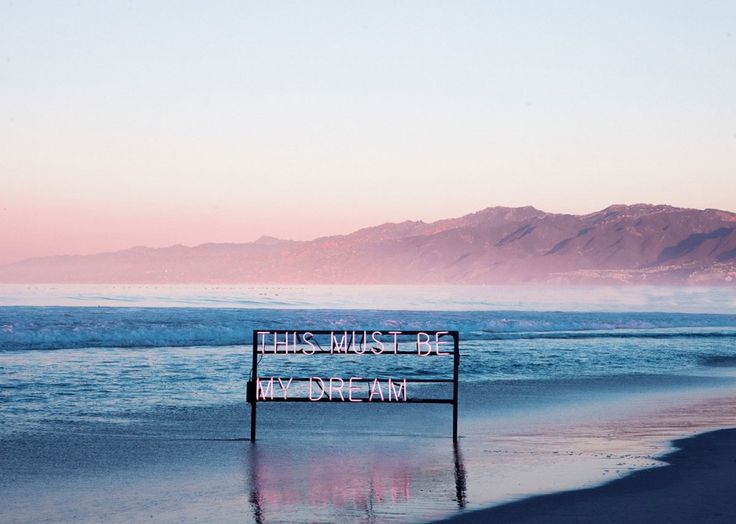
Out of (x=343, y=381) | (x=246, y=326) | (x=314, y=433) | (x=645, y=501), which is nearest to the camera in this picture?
(x=645, y=501)

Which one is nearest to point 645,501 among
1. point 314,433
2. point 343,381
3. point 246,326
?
point 314,433

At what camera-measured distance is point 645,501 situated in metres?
8.68

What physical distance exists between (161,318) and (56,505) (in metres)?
35.8

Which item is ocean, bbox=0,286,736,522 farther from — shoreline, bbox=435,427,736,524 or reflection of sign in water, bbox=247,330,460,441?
reflection of sign in water, bbox=247,330,460,441

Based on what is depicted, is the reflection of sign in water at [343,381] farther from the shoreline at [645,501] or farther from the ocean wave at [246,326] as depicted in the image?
the ocean wave at [246,326]

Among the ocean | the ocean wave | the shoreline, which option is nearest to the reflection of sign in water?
the ocean

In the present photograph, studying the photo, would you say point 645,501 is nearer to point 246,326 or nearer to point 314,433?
point 314,433

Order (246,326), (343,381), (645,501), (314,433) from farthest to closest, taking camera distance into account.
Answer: (246,326) → (343,381) → (314,433) → (645,501)

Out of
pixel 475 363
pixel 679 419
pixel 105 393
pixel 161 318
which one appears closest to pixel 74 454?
pixel 105 393

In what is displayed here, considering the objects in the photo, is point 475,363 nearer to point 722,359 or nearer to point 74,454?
point 722,359

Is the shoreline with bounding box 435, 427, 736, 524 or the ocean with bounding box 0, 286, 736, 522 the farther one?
the ocean with bounding box 0, 286, 736, 522

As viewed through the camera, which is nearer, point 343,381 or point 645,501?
point 645,501

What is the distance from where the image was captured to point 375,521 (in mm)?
7992

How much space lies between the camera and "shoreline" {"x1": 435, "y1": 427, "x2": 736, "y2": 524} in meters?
8.05
